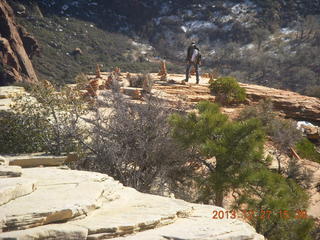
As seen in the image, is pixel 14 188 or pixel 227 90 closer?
pixel 14 188

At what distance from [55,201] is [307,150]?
12.9m

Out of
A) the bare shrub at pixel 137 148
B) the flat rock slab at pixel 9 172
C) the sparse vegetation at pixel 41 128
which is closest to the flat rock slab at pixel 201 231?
the flat rock slab at pixel 9 172

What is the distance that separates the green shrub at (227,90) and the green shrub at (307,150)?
11.3 ft

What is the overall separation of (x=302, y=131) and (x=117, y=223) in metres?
13.8

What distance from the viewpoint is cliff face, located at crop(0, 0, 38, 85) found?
30891mm

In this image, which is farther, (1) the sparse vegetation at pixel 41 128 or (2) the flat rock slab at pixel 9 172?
(1) the sparse vegetation at pixel 41 128

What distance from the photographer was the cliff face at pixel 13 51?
101 feet

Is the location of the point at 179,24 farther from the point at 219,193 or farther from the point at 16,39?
the point at 219,193

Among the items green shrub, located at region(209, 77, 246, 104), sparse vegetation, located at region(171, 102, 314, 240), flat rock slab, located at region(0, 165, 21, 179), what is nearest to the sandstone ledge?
flat rock slab, located at region(0, 165, 21, 179)

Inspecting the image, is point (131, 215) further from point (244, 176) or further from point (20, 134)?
point (20, 134)

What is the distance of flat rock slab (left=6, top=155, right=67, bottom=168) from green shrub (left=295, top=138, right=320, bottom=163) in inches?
401

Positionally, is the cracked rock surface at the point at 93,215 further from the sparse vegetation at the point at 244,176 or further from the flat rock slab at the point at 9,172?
the sparse vegetation at the point at 244,176

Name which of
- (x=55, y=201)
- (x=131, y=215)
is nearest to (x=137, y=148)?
(x=131, y=215)

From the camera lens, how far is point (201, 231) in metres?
4.37
